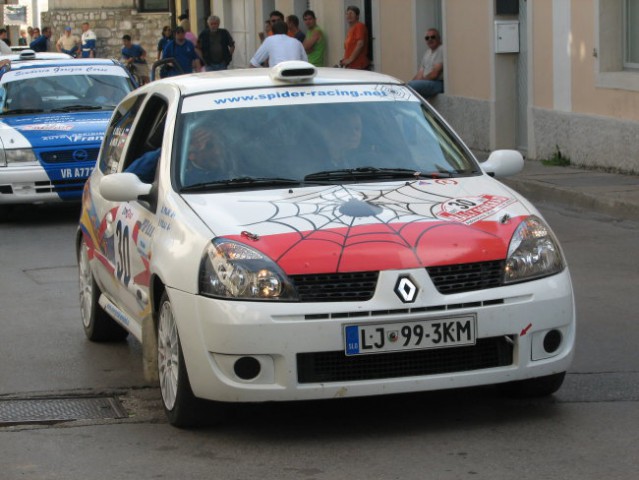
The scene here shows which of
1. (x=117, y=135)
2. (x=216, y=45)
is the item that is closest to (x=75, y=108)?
(x=117, y=135)

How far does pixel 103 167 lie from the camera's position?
8.55 meters

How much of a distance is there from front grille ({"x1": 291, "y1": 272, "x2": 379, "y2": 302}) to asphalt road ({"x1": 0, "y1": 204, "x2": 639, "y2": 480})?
620 millimetres

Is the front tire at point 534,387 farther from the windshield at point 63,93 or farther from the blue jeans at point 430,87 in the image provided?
the blue jeans at point 430,87

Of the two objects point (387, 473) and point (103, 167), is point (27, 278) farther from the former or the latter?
point (387, 473)

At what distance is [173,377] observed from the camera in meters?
6.29

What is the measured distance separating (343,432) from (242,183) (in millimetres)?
1347

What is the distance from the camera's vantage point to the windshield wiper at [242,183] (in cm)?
676

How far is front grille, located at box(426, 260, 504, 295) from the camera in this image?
19.3 feet

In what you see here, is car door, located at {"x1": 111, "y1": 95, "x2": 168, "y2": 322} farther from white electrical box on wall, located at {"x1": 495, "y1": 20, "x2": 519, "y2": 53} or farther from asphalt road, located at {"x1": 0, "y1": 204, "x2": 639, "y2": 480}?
white electrical box on wall, located at {"x1": 495, "y1": 20, "x2": 519, "y2": 53}

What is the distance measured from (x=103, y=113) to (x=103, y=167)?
279 inches

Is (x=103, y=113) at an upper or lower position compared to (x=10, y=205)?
upper

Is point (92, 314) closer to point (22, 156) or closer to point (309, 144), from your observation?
point (309, 144)

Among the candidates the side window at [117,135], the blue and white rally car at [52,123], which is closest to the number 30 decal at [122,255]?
the side window at [117,135]

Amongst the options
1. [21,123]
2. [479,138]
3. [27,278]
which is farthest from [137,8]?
[27,278]
